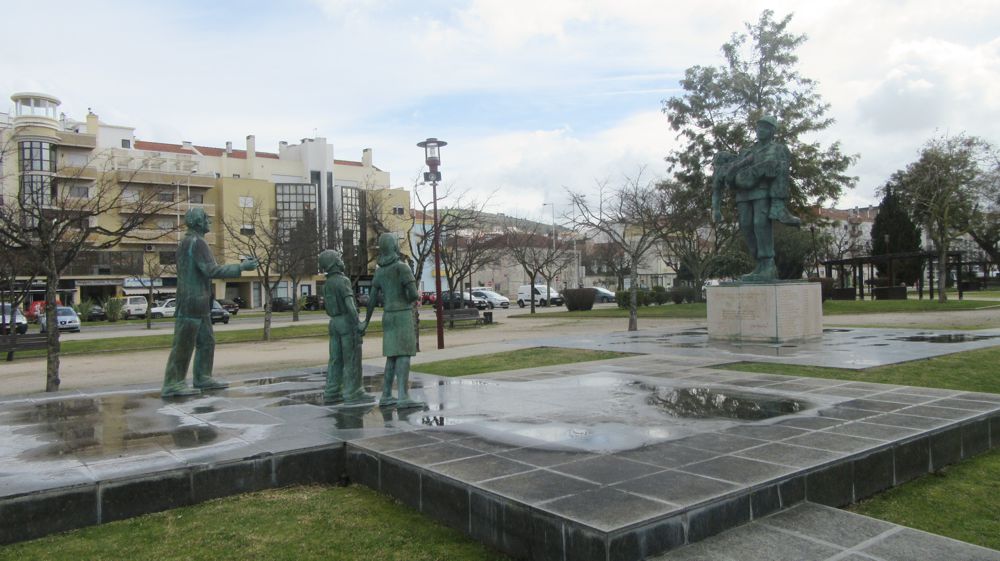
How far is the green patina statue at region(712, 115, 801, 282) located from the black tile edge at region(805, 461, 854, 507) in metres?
9.05

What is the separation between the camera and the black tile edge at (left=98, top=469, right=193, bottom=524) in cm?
429

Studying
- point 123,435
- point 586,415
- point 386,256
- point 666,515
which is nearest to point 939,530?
point 666,515

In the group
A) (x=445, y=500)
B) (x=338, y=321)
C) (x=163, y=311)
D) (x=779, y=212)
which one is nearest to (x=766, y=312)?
(x=779, y=212)

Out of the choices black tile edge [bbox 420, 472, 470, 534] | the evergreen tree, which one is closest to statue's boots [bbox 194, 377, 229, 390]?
black tile edge [bbox 420, 472, 470, 534]

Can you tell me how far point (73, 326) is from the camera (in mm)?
31656

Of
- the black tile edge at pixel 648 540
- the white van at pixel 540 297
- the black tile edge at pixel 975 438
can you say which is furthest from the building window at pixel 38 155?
the black tile edge at pixel 975 438

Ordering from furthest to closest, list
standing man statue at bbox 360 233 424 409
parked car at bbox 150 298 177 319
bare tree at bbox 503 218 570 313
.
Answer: bare tree at bbox 503 218 570 313 → parked car at bbox 150 298 177 319 → standing man statue at bbox 360 233 424 409

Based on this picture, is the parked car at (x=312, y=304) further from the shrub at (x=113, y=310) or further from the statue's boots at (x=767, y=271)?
the statue's boots at (x=767, y=271)

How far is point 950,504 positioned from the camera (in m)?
4.32

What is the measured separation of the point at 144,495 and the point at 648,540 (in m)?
3.36

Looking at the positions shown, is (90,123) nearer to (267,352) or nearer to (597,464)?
(267,352)

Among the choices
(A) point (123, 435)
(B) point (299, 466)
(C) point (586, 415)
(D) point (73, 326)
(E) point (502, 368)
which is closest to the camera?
(B) point (299, 466)

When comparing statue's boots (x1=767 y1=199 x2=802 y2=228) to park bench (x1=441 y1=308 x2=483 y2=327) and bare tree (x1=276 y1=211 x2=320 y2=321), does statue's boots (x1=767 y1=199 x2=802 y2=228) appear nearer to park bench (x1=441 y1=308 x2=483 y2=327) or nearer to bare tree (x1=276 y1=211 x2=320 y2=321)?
park bench (x1=441 y1=308 x2=483 y2=327)

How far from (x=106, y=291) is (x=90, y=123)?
16028mm
